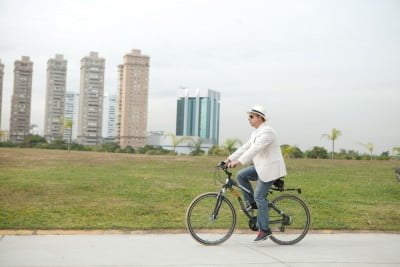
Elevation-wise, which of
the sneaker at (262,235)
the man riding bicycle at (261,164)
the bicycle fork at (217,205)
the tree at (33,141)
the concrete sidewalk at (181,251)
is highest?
the tree at (33,141)

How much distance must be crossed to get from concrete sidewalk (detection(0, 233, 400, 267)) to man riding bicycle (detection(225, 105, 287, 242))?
0.49 meters

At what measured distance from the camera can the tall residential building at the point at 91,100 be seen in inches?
3150

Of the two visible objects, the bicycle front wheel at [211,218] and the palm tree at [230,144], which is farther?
the palm tree at [230,144]

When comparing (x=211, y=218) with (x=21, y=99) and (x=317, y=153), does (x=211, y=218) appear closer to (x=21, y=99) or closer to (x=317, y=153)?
(x=317, y=153)

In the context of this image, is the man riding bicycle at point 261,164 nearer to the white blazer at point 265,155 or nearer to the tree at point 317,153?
the white blazer at point 265,155

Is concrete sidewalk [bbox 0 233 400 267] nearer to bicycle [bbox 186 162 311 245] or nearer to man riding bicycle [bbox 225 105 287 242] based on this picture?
bicycle [bbox 186 162 311 245]

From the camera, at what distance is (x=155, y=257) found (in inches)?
231

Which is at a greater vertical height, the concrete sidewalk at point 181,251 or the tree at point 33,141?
the tree at point 33,141

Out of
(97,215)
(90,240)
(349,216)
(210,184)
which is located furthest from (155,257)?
(210,184)

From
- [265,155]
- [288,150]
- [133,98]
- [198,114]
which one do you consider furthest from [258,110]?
[133,98]

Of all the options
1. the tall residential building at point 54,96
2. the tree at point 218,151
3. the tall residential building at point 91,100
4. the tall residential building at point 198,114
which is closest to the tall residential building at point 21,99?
the tall residential building at point 54,96

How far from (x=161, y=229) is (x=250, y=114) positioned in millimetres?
2509

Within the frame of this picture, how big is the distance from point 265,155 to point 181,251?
5.76ft

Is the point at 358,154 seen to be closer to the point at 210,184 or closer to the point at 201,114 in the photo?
the point at 210,184
